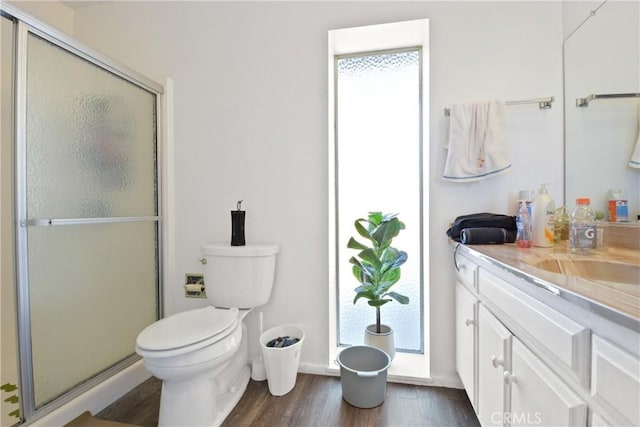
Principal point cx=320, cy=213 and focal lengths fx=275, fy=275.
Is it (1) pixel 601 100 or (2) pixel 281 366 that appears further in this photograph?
(2) pixel 281 366

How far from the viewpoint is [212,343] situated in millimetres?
1193

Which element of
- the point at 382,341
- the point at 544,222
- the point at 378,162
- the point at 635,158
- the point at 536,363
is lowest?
the point at 382,341

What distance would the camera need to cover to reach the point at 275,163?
1.74 meters

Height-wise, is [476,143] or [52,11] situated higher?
[52,11]

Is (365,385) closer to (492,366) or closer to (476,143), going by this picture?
(492,366)

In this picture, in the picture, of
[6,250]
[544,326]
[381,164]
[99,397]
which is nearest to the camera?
[544,326]

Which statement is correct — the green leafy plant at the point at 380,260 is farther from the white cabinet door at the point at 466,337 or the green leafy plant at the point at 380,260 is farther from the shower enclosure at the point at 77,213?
the shower enclosure at the point at 77,213

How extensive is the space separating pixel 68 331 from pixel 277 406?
1.10 m

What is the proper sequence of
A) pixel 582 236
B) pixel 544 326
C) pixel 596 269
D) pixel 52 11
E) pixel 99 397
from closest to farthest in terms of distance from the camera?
1. pixel 544 326
2. pixel 596 269
3. pixel 582 236
4. pixel 99 397
5. pixel 52 11

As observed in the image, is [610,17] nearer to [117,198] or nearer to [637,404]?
[637,404]

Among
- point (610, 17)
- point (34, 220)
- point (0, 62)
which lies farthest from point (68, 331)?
point (610, 17)

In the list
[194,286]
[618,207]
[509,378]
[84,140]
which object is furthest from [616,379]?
[84,140]

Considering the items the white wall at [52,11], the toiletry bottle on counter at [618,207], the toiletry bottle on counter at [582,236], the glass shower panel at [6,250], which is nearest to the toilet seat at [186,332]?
the glass shower panel at [6,250]

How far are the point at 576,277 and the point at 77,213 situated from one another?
2008mm
